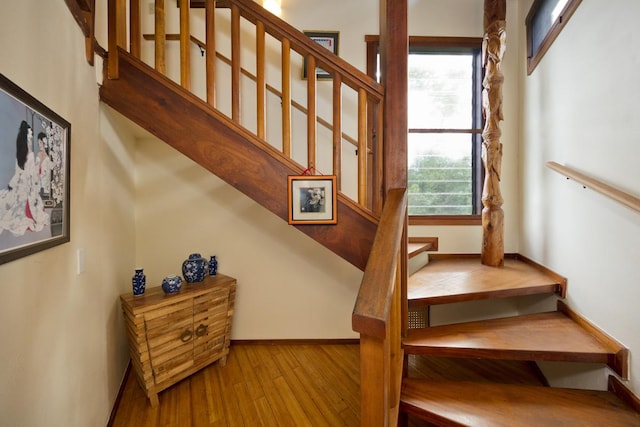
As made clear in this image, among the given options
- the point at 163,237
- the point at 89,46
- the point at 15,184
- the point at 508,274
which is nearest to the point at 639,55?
the point at 508,274

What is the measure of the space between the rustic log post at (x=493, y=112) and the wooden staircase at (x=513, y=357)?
1.63ft

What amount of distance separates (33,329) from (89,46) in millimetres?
1300

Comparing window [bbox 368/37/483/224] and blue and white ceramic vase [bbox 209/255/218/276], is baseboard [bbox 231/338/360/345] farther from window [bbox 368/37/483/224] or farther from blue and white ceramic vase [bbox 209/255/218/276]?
window [bbox 368/37/483/224]

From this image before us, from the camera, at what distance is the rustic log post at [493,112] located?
1.92m

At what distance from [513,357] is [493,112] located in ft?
5.34

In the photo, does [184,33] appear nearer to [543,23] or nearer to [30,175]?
[30,175]

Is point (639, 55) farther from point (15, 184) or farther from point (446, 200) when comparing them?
point (15, 184)

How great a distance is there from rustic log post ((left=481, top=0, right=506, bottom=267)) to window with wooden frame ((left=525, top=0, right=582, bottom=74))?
33 cm

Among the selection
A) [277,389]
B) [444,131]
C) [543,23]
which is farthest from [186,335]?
[543,23]

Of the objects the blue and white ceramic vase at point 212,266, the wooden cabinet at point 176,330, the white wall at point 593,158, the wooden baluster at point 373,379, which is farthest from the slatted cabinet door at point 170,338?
the white wall at point 593,158

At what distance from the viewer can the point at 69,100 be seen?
3.74ft

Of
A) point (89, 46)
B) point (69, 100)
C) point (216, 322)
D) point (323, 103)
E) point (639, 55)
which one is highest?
point (323, 103)

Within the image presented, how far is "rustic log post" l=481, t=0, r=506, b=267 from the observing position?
1.92 metres

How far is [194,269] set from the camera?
197 centimetres
